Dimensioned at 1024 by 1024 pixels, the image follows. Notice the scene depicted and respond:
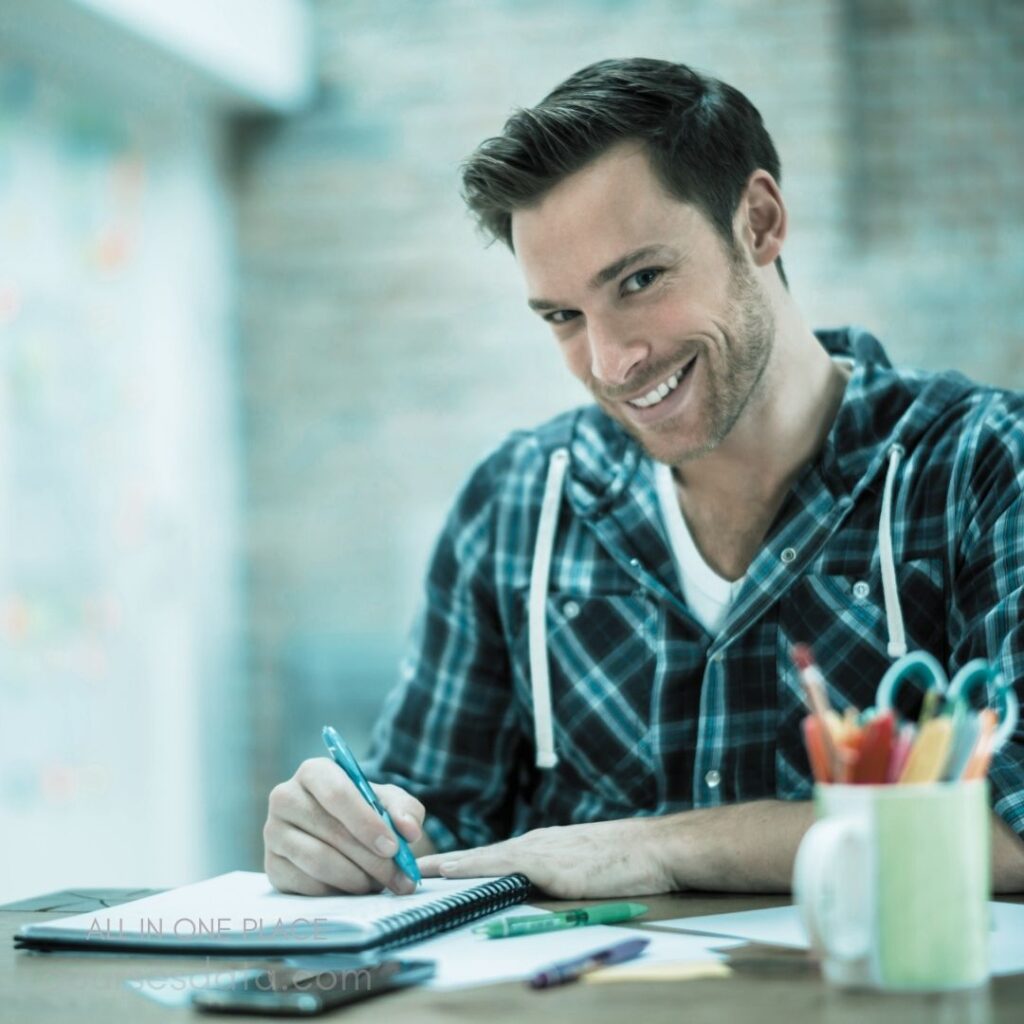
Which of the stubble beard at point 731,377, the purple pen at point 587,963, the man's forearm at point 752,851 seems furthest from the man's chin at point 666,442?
the purple pen at point 587,963

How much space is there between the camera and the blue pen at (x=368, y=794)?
44.8 inches

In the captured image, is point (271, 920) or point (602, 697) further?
point (602, 697)

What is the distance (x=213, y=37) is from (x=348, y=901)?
2679mm

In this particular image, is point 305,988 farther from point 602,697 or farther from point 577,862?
point 602,697

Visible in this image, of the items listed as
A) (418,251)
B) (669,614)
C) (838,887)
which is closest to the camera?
(838,887)

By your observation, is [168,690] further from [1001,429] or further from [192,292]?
[1001,429]

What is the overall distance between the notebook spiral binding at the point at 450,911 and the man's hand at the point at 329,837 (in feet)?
0.24

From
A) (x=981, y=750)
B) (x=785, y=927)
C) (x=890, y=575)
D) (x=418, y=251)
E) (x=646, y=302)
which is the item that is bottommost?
(x=785, y=927)

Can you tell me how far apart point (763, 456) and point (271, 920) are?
757 mm

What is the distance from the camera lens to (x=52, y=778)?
10.2ft

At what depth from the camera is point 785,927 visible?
1010 mm

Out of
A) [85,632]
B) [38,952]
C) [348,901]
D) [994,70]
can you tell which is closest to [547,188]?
[348,901]

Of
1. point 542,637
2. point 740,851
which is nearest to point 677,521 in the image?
point 542,637

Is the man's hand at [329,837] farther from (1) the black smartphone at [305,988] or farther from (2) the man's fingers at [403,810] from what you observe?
(1) the black smartphone at [305,988]
